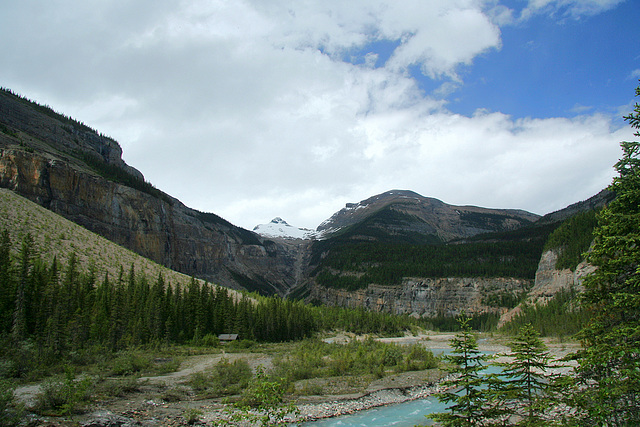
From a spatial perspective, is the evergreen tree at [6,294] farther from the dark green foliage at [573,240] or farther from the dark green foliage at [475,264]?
the dark green foliage at [475,264]

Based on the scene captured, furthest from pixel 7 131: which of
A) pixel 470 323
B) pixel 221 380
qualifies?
pixel 470 323

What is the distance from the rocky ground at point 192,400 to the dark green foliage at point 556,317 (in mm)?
37503

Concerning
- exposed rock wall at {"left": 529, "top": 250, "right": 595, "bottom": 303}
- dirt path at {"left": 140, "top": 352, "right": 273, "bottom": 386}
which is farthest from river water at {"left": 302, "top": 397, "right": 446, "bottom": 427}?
exposed rock wall at {"left": 529, "top": 250, "right": 595, "bottom": 303}

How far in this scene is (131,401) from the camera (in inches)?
1150

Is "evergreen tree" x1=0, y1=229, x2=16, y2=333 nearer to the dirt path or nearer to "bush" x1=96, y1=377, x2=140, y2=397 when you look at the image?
"bush" x1=96, y1=377, x2=140, y2=397

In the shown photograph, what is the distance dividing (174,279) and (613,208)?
91419mm

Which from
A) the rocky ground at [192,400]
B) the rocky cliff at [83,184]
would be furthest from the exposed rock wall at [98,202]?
the rocky ground at [192,400]

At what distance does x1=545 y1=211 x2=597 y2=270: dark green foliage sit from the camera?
104250 millimetres

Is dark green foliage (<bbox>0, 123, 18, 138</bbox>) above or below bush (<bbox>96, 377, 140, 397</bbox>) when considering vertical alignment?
above

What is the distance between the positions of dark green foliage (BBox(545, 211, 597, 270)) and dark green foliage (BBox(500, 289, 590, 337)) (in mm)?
9727

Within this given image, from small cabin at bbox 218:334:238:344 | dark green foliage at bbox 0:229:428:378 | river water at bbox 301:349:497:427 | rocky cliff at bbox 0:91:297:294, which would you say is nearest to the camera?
river water at bbox 301:349:497:427

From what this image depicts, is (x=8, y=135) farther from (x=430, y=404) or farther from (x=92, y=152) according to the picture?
(x=430, y=404)

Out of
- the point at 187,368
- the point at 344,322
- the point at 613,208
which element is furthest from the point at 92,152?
the point at 613,208

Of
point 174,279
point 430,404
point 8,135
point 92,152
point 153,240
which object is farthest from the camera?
point 92,152
